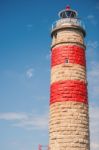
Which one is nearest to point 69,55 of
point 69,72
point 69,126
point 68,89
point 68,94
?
point 69,72

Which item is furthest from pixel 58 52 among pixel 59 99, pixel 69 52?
pixel 59 99

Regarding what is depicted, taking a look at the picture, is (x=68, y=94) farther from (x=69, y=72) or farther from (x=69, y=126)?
(x=69, y=126)

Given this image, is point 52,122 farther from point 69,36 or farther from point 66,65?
point 69,36

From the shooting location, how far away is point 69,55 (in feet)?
78.7

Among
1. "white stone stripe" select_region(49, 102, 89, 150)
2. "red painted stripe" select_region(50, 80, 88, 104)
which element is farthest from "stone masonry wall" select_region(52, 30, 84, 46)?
"white stone stripe" select_region(49, 102, 89, 150)

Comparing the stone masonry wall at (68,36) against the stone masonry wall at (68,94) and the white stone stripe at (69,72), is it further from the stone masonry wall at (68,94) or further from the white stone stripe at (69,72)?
the white stone stripe at (69,72)

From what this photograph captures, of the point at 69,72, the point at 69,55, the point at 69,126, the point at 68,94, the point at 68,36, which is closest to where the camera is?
the point at 69,126

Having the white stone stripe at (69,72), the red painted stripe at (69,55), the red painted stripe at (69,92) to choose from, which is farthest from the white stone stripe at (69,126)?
the red painted stripe at (69,55)

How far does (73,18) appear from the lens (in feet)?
84.6

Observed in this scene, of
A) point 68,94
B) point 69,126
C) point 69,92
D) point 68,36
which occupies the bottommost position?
point 69,126

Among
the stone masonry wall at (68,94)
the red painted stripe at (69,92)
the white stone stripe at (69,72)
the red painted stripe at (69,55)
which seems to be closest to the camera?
the stone masonry wall at (68,94)

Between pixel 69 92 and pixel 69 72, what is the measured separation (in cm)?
168

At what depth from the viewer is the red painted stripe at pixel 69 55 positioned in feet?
78.6

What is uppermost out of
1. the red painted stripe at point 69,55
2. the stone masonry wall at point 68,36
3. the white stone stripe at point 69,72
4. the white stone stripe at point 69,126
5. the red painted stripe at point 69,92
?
the stone masonry wall at point 68,36
